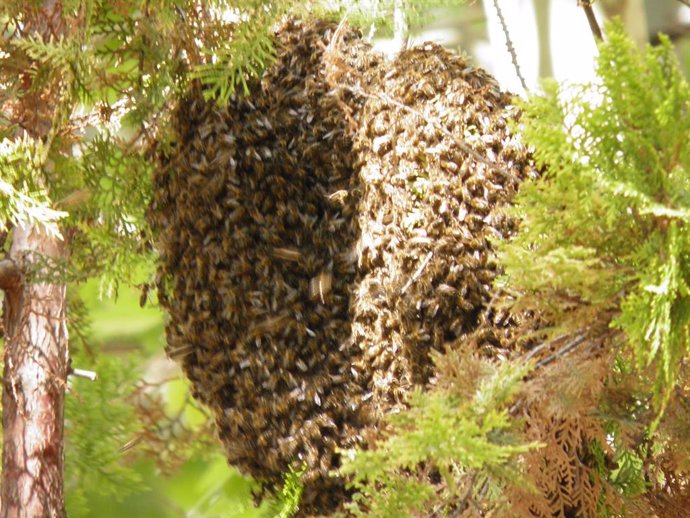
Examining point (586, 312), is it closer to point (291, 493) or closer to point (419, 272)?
point (419, 272)

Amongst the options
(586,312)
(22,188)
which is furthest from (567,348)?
(22,188)

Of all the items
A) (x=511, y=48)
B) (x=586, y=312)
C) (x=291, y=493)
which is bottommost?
(x=291, y=493)

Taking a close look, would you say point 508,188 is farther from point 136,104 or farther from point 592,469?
point 136,104

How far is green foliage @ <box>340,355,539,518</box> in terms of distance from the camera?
2.92ft

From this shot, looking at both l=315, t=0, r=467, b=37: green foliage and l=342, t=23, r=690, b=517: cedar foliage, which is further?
l=315, t=0, r=467, b=37: green foliage

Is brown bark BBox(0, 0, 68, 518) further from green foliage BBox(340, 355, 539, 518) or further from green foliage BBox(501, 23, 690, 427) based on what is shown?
green foliage BBox(501, 23, 690, 427)

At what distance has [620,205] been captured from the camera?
0.91 m

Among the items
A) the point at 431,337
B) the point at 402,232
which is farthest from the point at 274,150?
the point at 431,337

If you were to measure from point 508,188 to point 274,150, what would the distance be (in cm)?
31

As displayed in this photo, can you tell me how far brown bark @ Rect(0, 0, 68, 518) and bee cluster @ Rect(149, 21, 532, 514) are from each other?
0.95ft

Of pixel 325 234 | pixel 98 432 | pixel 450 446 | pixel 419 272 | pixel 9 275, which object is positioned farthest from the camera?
pixel 98 432

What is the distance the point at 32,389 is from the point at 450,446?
0.82 m

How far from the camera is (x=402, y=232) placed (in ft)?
3.80

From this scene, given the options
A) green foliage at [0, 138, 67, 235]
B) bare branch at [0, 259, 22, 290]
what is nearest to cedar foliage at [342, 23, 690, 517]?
green foliage at [0, 138, 67, 235]
